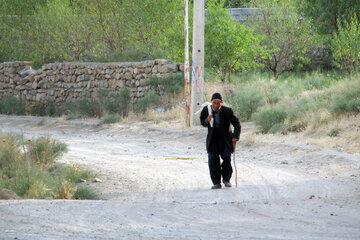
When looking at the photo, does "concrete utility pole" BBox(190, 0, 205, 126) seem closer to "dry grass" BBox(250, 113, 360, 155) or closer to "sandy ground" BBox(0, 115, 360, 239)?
"sandy ground" BBox(0, 115, 360, 239)

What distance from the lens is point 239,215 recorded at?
770 centimetres

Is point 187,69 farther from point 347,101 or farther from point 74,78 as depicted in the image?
point 74,78

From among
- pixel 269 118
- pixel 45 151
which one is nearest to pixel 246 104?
pixel 269 118

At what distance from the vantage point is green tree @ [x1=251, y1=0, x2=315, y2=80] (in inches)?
1195

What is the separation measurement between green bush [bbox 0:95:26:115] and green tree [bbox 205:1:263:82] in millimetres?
9914

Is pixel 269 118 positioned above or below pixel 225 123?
below

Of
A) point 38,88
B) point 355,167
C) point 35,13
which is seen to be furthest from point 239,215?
point 35,13

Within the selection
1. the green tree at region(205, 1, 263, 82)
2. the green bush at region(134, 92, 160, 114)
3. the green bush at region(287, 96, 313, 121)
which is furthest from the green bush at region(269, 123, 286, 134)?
the green tree at region(205, 1, 263, 82)

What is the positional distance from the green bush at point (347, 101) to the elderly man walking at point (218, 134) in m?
7.14

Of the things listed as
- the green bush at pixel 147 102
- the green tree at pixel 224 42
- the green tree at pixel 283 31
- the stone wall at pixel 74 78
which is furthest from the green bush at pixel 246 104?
the green tree at pixel 283 31

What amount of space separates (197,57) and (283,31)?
11999 mm

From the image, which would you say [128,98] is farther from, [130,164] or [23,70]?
[130,164]

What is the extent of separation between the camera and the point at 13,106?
30.3 m

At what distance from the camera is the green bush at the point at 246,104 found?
20203 mm
